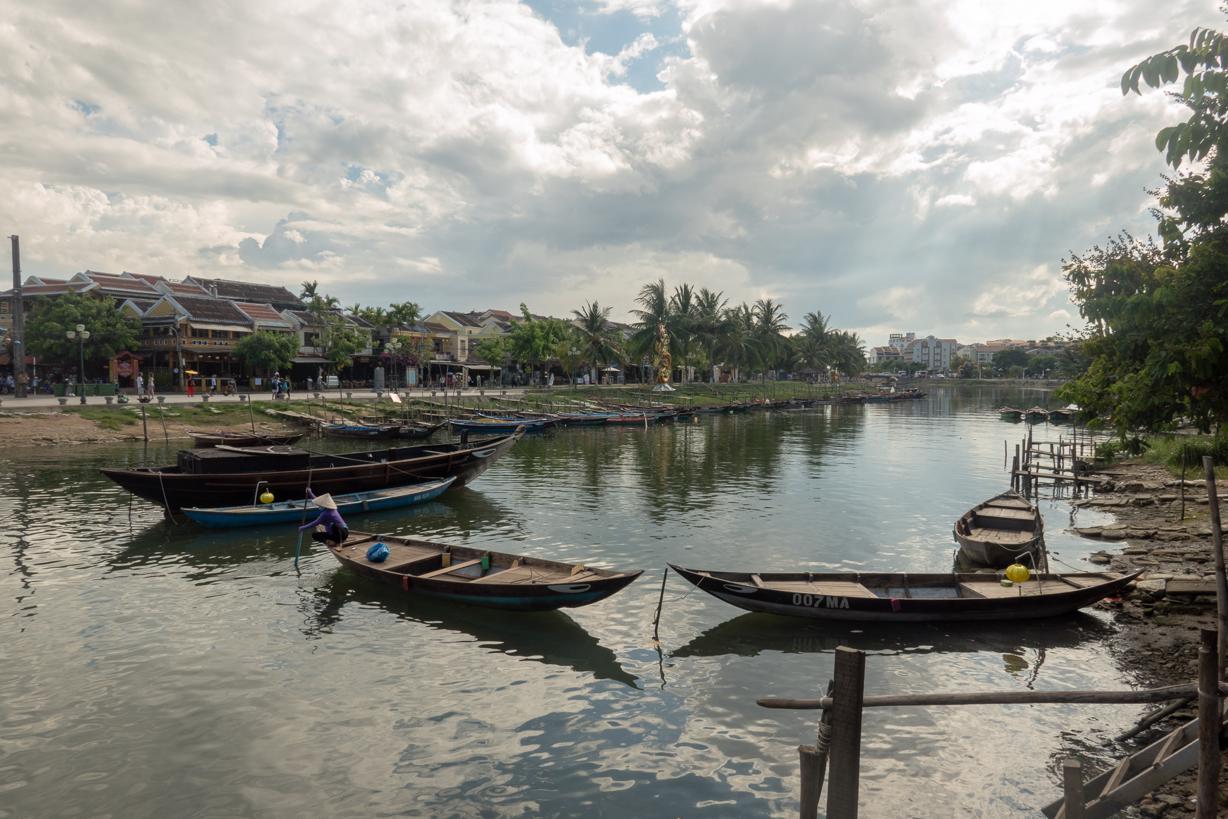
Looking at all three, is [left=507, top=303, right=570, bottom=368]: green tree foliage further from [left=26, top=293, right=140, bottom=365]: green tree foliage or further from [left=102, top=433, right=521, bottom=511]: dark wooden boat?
[left=102, top=433, right=521, bottom=511]: dark wooden boat

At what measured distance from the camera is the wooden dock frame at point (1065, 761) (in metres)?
6.41

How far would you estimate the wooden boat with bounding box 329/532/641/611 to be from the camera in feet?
46.8

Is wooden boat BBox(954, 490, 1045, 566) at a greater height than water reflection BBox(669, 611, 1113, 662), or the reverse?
wooden boat BBox(954, 490, 1045, 566)

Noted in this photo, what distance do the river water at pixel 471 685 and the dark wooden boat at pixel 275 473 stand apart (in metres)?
1.45

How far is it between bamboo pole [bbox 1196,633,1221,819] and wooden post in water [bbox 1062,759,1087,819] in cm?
114

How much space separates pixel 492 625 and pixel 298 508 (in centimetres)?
1222

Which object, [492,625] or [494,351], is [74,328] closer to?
[494,351]

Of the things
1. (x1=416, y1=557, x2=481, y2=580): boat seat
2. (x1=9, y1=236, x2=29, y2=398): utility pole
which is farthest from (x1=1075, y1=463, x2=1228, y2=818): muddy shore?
(x1=9, y1=236, x2=29, y2=398): utility pole

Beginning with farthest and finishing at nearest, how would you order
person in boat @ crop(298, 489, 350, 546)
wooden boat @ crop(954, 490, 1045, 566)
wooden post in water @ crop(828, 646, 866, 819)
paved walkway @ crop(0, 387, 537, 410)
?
1. paved walkway @ crop(0, 387, 537, 410)
2. wooden boat @ crop(954, 490, 1045, 566)
3. person in boat @ crop(298, 489, 350, 546)
4. wooden post in water @ crop(828, 646, 866, 819)

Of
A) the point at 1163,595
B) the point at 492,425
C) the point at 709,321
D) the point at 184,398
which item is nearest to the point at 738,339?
the point at 709,321

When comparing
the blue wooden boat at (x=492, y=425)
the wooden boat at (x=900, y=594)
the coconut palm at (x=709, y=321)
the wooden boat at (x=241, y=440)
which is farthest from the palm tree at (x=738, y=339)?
the wooden boat at (x=900, y=594)

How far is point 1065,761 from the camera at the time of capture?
20.6ft

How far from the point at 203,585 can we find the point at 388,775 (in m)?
10.8

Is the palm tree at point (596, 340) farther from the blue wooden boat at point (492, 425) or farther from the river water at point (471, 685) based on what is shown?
the river water at point (471, 685)
